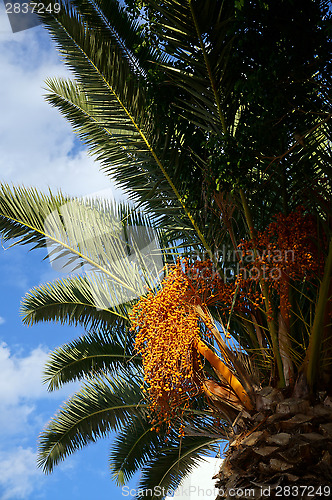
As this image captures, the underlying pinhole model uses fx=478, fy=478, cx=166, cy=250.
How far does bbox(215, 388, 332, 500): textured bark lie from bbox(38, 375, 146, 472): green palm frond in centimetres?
303

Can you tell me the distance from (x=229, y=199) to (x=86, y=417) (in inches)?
158

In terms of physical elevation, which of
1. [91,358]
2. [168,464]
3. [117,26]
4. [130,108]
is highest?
[117,26]

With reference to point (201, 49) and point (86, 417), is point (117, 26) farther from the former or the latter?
point (86, 417)

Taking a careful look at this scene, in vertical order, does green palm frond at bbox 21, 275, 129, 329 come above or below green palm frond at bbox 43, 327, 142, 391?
above

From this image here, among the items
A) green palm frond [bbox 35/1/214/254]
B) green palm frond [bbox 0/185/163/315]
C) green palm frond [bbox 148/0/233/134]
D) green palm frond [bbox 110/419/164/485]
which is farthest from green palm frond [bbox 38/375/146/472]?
green palm frond [bbox 148/0/233/134]

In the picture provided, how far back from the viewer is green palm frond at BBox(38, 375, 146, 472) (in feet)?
21.8

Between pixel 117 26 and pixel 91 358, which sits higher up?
pixel 117 26

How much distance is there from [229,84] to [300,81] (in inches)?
26.9

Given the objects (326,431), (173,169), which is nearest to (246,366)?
(326,431)

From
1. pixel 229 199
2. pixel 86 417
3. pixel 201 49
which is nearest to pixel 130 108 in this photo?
pixel 201 49

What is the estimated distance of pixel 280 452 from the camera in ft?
11.2

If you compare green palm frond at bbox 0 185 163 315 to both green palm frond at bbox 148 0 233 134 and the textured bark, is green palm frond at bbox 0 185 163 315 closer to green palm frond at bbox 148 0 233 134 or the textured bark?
green palm frond at bbox 148 0 233 134

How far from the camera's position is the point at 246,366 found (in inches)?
166

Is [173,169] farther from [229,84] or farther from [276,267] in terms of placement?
[276,267]
